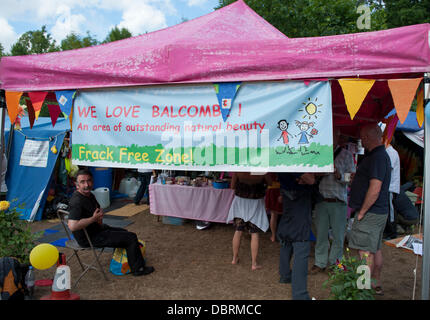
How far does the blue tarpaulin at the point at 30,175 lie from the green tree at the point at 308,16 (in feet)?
26.2

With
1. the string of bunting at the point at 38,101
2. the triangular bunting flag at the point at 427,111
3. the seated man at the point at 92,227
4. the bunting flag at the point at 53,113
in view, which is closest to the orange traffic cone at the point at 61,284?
the seated man at the point at 92,227

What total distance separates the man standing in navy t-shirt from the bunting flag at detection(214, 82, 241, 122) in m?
1.48

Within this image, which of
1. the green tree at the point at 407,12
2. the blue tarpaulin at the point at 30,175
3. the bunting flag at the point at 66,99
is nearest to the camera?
the bunting flag at the point at 66,99

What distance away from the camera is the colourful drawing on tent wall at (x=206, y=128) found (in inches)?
99.0

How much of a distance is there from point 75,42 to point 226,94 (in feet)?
80.0

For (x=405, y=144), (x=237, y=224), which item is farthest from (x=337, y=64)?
(x=405, y=144)

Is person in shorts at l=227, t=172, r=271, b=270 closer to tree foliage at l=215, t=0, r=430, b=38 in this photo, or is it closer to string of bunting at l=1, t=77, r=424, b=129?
string of bunting at l=1, t=77, r=424, b=129

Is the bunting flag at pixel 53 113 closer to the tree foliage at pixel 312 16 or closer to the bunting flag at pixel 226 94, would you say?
the bunting flag at pixel 226 94

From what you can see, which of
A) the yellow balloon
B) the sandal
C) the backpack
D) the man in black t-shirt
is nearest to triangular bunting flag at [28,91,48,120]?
the yellow balloon

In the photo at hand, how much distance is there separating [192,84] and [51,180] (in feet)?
18.0

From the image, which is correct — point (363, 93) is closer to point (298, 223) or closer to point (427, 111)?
point (427, 111)

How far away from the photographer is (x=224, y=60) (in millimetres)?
2582

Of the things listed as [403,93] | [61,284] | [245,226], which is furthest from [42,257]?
[403,93]

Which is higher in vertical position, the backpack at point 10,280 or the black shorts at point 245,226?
the black shorts at point 245,226
